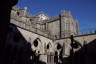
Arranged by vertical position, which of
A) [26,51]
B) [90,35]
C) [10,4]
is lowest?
[26,51]

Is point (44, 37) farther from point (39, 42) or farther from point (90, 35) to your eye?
point (90, 35)

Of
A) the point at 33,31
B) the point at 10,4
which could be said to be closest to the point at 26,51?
the point at 33,31

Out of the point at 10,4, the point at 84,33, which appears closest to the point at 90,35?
the point at 84,33

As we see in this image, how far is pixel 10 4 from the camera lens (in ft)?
29.2

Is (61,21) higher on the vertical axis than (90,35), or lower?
higher

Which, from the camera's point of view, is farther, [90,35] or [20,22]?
[90,35]

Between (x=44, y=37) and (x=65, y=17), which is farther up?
(x=65, y=17)

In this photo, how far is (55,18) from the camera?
3928 cm

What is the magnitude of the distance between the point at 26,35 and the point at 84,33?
10.4m

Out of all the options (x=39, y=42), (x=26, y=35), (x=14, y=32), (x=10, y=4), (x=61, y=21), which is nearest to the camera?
(x=10, y=4)

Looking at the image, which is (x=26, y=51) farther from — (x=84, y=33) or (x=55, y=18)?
(x=55, y=18)

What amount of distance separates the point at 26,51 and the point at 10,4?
19.7 meters

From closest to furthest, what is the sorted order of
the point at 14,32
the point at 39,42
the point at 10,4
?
the point at 10,4, the point at 14,32, the point at 39,42

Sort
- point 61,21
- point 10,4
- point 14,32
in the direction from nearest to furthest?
point 10,4
point 14,32
point 61,21
